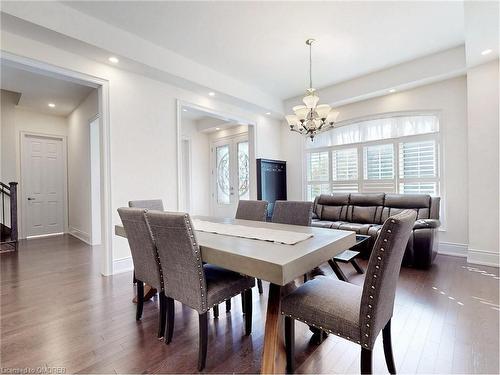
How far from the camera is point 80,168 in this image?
17.7 feet

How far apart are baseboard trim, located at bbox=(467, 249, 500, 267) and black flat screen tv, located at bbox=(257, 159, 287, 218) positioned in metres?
3.23

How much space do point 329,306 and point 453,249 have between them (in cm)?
385

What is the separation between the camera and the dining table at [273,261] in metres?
1.24

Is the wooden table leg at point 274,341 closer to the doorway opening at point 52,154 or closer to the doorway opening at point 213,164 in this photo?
the doorway opening at point 52,154

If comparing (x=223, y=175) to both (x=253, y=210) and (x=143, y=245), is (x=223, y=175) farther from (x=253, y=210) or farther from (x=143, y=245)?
(x=143, y=245)

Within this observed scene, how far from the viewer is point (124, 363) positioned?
63.1 inches

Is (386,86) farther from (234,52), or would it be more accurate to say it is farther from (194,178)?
(194,178)

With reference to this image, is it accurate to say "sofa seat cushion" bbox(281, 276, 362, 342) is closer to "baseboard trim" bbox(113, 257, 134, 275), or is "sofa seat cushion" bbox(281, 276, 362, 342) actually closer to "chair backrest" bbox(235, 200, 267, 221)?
"chair backrest" bbox(235, 200, 267, 221)

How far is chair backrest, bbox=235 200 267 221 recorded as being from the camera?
2.91m

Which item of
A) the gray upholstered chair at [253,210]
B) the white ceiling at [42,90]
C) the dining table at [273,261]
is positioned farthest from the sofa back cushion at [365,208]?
the white ceiling at [42,90]

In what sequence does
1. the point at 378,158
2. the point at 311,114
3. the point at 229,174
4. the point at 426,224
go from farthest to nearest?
the point at 229,174
the point at 378,158
the point at 426,224
the point at 311,114

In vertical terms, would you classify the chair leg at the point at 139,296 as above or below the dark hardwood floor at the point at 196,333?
above

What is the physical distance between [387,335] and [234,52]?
11.8 feet

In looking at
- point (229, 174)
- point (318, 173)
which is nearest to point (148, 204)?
point (318, 173)
